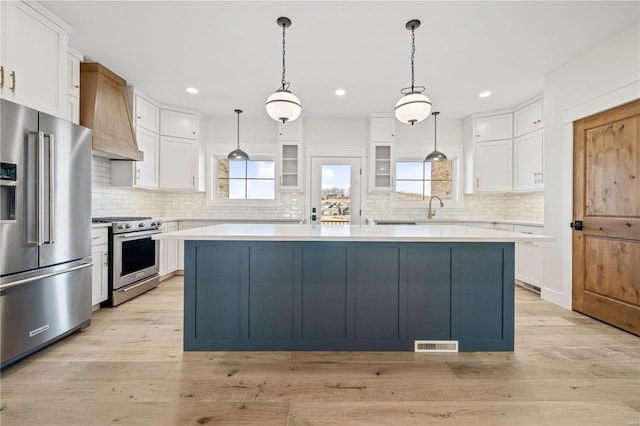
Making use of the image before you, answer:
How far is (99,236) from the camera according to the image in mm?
3064

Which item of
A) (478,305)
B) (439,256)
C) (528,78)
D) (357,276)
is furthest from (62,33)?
(528,78)

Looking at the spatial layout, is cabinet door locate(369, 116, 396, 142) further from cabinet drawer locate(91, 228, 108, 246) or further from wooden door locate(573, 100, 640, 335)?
cabinet drawer locate(91, 228, 108, 246)

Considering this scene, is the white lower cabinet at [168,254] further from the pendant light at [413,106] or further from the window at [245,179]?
the pendant light at [413,106]

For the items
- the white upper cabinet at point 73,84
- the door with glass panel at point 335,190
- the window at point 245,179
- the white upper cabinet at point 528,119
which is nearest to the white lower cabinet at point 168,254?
the window at point 245,179

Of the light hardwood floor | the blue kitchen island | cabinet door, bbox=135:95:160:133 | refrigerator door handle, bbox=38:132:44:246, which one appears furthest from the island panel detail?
cabinet door, bbox=135:95:160:133

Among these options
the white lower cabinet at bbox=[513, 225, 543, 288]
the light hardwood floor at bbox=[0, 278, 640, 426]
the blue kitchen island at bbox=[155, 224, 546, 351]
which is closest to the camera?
the light hardwood floor at bbox=[0, 278, 640, 426]

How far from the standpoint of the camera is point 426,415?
156 centimetres

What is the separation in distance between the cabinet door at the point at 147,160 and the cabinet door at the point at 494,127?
5068 mm

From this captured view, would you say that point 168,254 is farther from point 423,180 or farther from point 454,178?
point 454,178

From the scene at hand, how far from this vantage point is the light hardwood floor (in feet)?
5.07

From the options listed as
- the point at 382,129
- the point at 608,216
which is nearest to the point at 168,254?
Answer: the point at 382,129

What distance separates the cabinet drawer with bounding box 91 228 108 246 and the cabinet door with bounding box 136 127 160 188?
1.04m

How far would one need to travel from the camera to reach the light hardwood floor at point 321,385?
1546mm

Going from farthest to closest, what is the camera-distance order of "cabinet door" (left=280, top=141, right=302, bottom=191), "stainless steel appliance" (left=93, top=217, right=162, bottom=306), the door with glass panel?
the door with glass panel < "cabinet door" (left=280, top=141, right=302, bottom=191) < "stainless steel appliance" (left=93, top=217, right=162, bottom=306)
